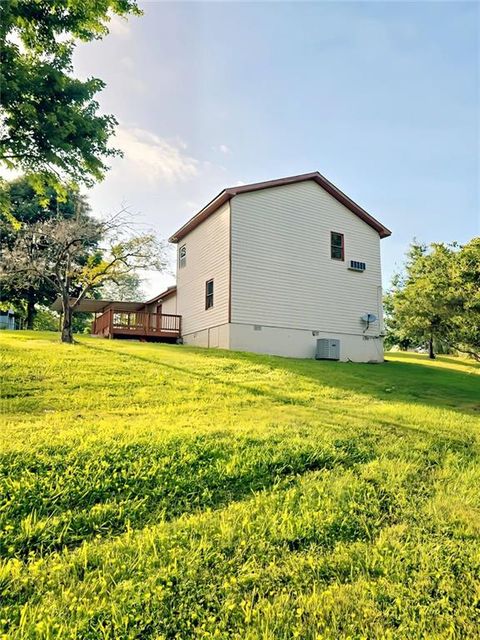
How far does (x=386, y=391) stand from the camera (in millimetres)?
10477

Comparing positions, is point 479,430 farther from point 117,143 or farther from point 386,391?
point 117,143

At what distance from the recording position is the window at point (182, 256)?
2029 cm

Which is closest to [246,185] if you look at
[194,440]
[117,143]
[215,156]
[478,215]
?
[215,156]

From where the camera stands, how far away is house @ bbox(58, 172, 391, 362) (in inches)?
620

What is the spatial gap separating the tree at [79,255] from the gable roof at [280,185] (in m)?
2.50

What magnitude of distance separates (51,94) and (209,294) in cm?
914

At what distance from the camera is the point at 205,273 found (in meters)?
17.7

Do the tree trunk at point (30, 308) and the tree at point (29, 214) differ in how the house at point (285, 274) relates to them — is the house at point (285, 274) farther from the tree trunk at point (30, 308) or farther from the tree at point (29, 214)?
the tree trunk at point (30, 308)

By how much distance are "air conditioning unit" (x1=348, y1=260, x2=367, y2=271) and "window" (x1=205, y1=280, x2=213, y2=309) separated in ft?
20.3

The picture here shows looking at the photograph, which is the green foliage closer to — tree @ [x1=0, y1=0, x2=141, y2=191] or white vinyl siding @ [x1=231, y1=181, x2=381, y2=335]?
white vinyl siding @ [x1=231, y1=181, x2=381, y2=335]

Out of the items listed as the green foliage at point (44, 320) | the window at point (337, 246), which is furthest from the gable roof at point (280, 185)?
the green foliage at point (44, 320)

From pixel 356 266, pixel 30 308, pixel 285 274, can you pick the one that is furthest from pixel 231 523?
pixel 30 308

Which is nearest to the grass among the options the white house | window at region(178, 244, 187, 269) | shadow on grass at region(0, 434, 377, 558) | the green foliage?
shadow on grass at region(0, 434, 377, 558)

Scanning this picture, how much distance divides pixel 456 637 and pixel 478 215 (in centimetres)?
1389
